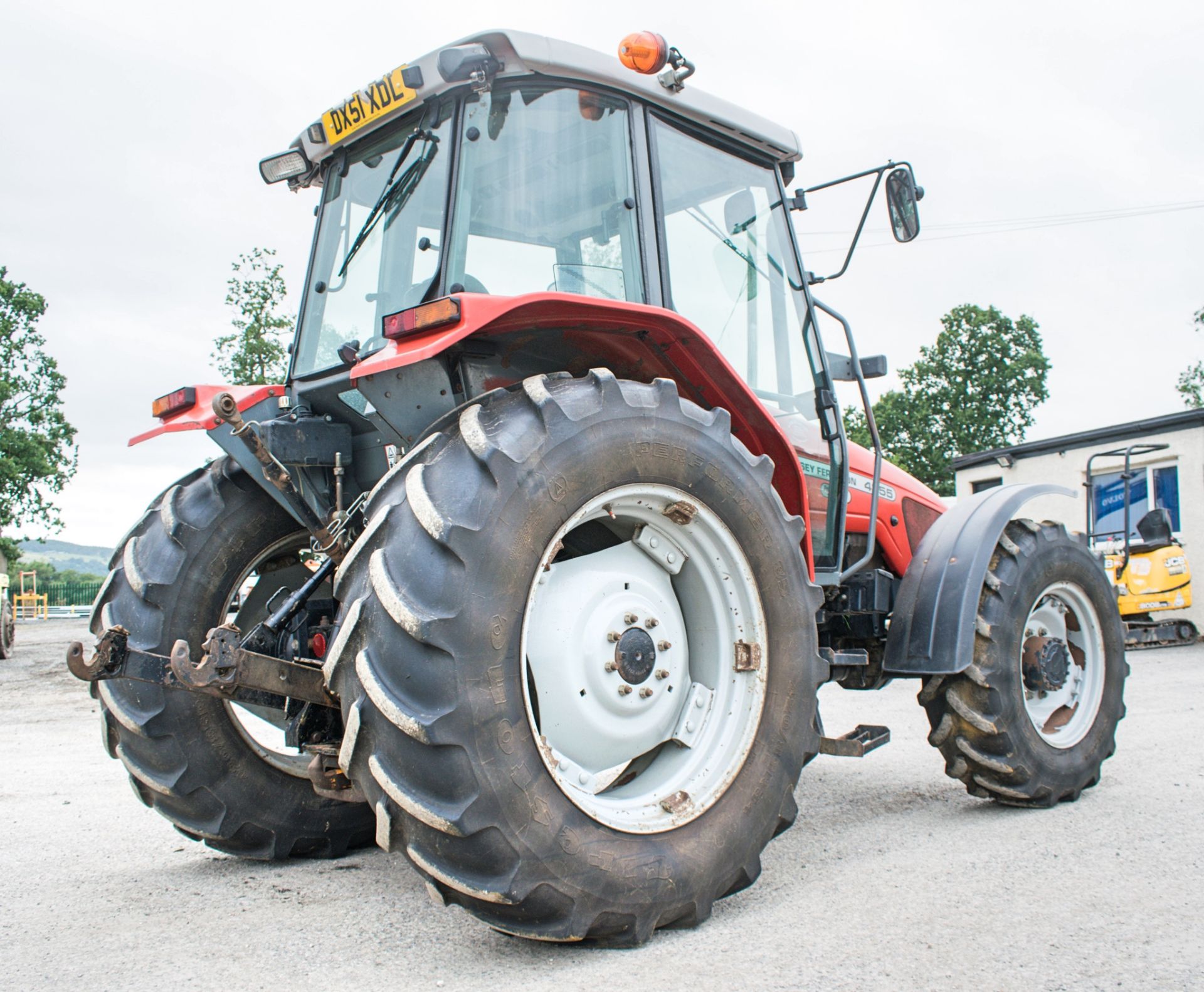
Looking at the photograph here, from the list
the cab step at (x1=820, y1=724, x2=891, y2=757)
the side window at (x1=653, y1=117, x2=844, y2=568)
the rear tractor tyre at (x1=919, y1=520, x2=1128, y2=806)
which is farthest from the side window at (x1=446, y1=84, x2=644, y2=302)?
the rear tractor tyre at (x1=919, y1=520, x2=1128, y2=806)

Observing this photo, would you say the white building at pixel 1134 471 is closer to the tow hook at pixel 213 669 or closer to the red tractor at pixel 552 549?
the red tractor at pixel 552 549

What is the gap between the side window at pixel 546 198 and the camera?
3.12 metres

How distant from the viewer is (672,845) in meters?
2.65

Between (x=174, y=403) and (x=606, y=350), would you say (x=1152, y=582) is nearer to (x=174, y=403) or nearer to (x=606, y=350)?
(x=606, y=350)

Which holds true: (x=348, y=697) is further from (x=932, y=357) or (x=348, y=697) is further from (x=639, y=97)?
(x=932, y=357)

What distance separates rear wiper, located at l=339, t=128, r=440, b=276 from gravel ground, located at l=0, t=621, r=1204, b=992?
2224 millimetres

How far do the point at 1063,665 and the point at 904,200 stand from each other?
2128 mm

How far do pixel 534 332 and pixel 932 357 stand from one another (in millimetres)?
43566

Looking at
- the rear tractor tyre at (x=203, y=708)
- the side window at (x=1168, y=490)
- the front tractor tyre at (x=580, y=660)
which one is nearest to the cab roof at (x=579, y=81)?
the front tractor tyre at (x=580, y=660)

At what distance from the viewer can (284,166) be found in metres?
3.87

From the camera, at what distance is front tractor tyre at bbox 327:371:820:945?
232 cm

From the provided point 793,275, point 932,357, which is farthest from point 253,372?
point 932,357

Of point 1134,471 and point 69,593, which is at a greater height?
point 1134,471

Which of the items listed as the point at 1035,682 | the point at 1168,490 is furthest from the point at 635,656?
the point at 1168,490
